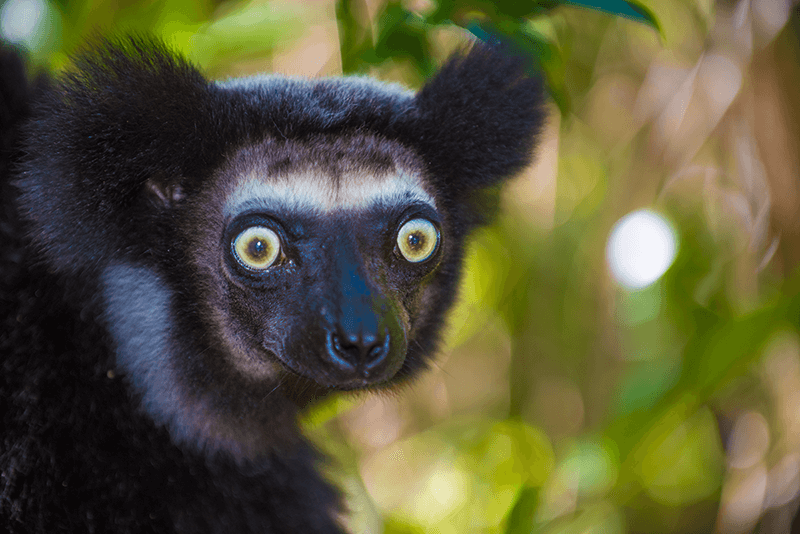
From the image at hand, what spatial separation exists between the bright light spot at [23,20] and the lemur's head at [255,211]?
67 centimetres

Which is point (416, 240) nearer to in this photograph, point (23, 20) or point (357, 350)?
point (357, 350)

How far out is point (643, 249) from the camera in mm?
2580

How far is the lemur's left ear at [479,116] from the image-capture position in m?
1.91

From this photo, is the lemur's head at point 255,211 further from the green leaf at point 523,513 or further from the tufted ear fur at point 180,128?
the green leaf at point 523,513

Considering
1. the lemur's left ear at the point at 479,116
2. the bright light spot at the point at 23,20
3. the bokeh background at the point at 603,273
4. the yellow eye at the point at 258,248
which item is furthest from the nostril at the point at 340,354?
the bright light spot at the point at 23,20

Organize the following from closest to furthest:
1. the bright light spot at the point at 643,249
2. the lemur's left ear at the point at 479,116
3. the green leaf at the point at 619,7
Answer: the green leaf at the point at 619,7 < the lemur's left ear at the point at 479,116 < the bright light spot at the point at 643,249

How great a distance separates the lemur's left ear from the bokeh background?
3.7 inches

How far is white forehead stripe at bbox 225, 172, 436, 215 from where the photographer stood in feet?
5.49

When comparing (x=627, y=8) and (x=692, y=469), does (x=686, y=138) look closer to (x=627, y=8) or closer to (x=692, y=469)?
(x=692, y=469)

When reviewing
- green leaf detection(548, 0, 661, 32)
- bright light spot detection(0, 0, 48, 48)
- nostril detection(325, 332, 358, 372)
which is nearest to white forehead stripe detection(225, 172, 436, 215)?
nostril detection(325, 332, 358, 372)

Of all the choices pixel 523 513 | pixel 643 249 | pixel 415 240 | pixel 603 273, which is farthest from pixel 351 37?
pixel 603 273

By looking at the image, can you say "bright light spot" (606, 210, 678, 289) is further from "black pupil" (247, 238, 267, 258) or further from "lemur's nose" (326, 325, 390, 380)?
"black pupil" (247, 238, 267, 258)

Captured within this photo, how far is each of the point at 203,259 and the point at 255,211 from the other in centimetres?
23

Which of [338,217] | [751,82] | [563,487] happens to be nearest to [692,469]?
[563,487]
